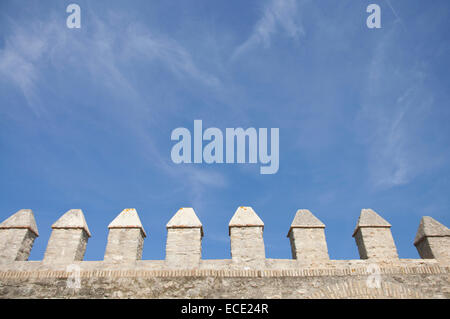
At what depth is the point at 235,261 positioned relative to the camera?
5.93 m

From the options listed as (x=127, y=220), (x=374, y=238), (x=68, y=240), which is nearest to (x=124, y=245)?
(x=127, y=220)

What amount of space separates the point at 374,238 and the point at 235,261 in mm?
3107

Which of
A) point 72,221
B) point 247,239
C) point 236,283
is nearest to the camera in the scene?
point 236,283

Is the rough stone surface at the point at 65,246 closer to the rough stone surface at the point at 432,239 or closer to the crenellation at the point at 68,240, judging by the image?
the crenellation at the point at 68,240

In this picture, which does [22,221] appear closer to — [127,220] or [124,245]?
[127,220]

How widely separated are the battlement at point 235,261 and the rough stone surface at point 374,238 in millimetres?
21

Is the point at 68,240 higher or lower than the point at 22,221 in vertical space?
lower

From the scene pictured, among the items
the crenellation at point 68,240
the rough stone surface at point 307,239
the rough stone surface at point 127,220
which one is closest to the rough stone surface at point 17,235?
the crenellation at point 68,240

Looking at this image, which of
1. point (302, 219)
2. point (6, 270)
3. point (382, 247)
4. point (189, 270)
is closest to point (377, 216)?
point (382, 247)

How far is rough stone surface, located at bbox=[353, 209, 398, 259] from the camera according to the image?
597 centimetres

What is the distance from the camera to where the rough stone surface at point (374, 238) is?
5969 mm

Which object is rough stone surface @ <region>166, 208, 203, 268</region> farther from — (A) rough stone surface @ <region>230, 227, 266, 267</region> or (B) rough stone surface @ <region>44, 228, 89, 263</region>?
(B) rough stone surface @ <region>44, 228, 89, 263</region>
